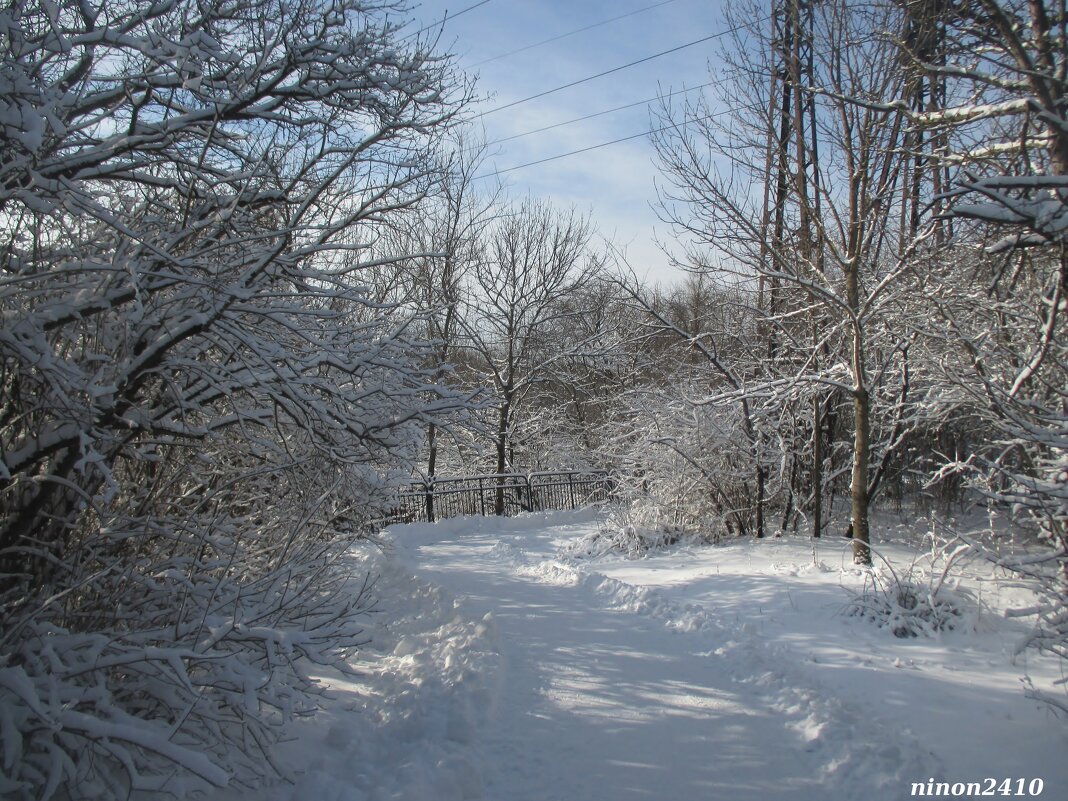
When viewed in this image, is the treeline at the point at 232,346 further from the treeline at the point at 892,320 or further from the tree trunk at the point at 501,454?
the tree trunk at the point at 501,454

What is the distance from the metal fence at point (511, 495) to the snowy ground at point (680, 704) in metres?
10.8

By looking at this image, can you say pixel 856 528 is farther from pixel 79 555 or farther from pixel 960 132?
pixel 79 555

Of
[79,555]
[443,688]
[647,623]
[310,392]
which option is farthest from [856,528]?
[79,555]

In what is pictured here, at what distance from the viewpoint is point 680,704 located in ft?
15.5

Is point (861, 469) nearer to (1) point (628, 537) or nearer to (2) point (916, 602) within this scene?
(2) point (916, 602)

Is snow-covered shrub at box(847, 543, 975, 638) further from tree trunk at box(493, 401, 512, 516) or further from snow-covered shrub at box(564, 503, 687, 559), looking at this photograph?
tree trunk at box(493, 401, 512, 516)

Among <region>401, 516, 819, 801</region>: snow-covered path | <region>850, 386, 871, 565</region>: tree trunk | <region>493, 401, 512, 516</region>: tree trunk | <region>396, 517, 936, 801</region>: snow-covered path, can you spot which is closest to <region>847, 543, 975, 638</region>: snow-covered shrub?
<region>396, 517, 936, 801</region>: snow-covered path

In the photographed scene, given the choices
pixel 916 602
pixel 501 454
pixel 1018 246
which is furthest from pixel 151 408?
pixel 501 454

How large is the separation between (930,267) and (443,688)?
773 centimetres

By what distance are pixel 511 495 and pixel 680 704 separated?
15320 millimetres

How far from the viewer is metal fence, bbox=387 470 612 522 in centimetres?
1858

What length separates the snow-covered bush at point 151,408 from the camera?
2.88m

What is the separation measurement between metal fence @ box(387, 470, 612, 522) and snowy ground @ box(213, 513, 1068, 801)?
1079 centimetres

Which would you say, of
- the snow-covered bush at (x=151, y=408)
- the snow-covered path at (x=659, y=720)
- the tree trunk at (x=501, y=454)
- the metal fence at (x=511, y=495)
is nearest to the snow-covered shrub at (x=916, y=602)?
the snow-covered path at (x=659, y=720)
